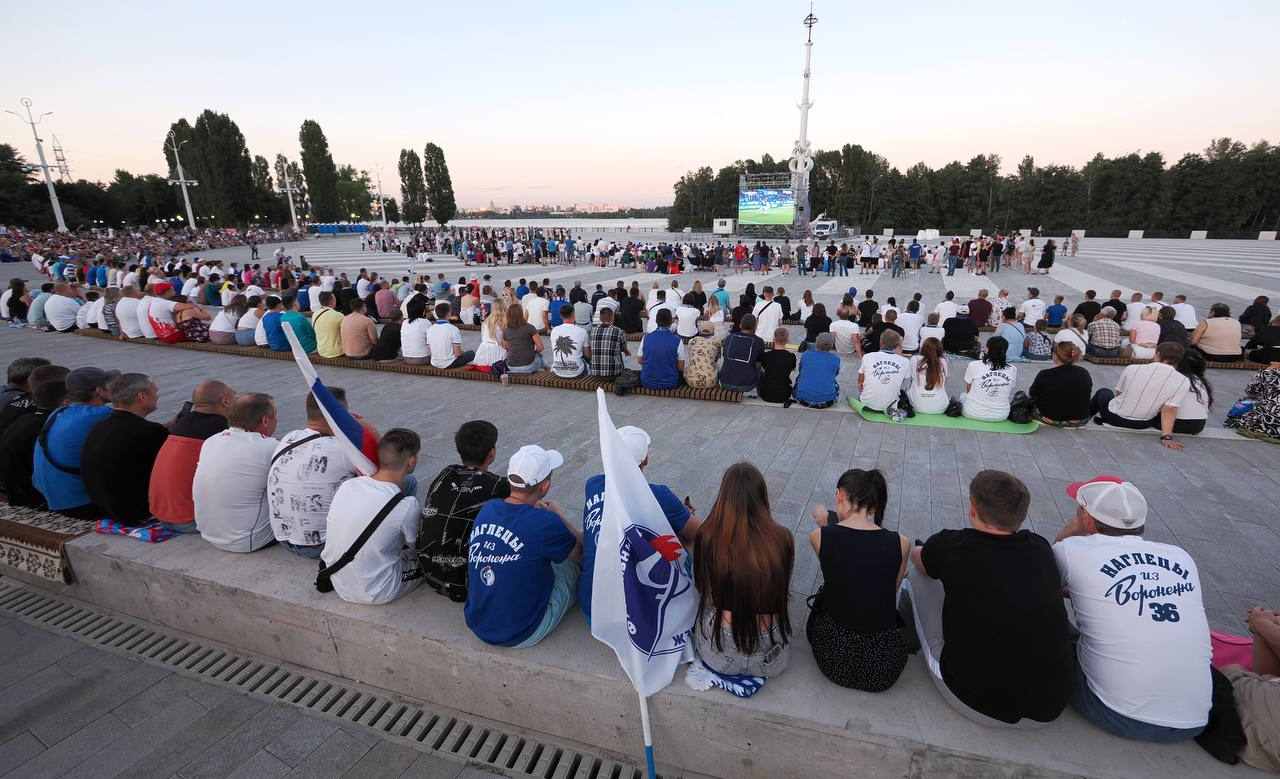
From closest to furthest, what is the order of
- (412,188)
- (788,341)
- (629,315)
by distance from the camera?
(788,341)
(629,315)
(412,188)

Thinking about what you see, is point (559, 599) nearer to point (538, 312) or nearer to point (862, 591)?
point (862, 591)

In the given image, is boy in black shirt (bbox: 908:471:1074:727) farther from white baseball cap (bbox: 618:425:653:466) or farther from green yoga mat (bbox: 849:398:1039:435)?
green yoga mat (bbox: 849:398:1039:435)

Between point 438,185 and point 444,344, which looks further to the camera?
point 438,185

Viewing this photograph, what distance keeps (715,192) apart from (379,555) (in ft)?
259

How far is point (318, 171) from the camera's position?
240 feet

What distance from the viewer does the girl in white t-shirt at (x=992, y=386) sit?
6.57m

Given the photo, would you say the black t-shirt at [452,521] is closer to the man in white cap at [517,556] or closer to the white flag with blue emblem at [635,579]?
the man in white cap at [517,556]

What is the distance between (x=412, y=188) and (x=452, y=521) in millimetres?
87095

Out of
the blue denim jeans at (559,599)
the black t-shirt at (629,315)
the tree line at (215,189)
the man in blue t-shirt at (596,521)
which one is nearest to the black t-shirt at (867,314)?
the black t-shirt at (629,315)

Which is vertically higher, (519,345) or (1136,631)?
(1136,631)

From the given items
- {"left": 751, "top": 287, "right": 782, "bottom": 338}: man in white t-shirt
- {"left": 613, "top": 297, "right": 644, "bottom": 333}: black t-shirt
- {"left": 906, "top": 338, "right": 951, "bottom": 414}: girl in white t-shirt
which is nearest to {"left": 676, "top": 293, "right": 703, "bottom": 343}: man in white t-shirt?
{"left": 751, "top": 287, "right": 782, "bottom": 338}: man in white t-shirt

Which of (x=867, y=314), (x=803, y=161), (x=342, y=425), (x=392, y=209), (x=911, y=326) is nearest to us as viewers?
(x=342, y=425)

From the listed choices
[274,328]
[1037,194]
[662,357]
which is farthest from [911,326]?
[1037,194]

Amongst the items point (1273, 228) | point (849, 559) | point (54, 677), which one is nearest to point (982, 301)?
point (849, 559)
